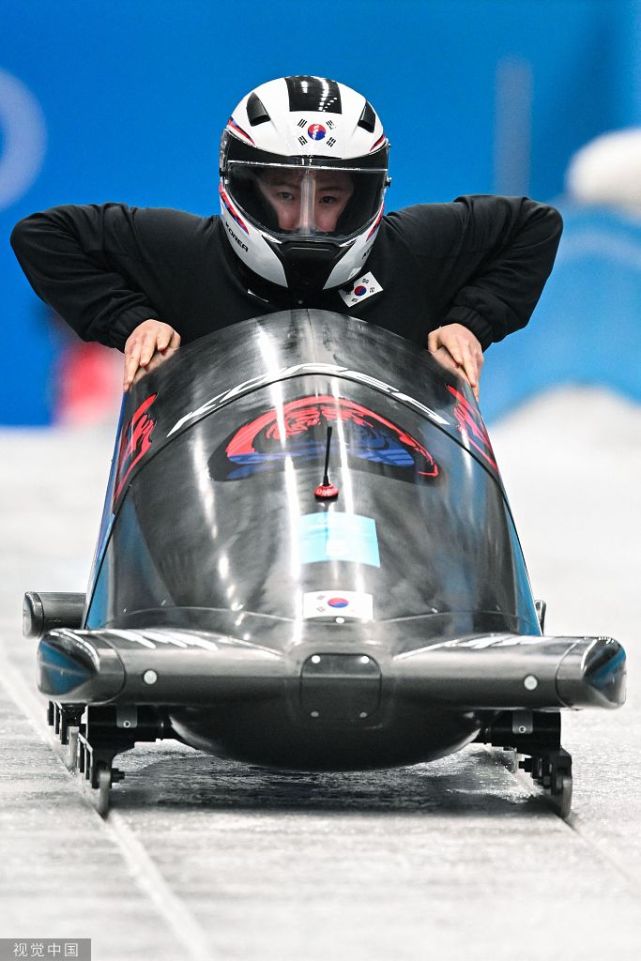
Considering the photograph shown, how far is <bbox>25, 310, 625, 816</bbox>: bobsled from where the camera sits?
317 centimetres

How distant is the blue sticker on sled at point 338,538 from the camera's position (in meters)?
3.39

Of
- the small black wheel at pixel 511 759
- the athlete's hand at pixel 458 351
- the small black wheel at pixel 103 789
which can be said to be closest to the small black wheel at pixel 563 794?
the small black wheel at pixel 511 759

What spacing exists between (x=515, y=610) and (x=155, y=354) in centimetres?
107

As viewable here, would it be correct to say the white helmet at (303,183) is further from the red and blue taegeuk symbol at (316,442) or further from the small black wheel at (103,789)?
the small black wheel at (103,789)

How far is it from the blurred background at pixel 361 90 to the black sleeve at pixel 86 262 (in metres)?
5.57

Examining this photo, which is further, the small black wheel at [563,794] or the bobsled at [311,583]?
the small black wheel at [563,794]

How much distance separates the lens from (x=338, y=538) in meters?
3.43

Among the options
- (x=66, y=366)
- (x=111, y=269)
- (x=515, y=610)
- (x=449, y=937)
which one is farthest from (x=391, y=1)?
(x=449, y=937)

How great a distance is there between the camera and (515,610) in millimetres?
3590

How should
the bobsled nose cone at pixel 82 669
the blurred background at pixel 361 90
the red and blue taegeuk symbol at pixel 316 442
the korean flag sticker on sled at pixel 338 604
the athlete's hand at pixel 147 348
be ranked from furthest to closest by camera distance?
the blurred background at pixel 361 90
the athlete's hand at pixel 147 348
the red and blue taegeuk symbol at pixel 316 442
the korean flag sticker on sled at pixel 338 604
the bobsled nose cone at pixel 82 669

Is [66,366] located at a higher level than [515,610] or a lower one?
higher

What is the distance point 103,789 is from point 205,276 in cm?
142

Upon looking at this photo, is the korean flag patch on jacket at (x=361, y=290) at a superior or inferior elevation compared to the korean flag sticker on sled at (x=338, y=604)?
superior

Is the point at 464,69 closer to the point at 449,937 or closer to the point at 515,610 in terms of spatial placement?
the point at 515,610
